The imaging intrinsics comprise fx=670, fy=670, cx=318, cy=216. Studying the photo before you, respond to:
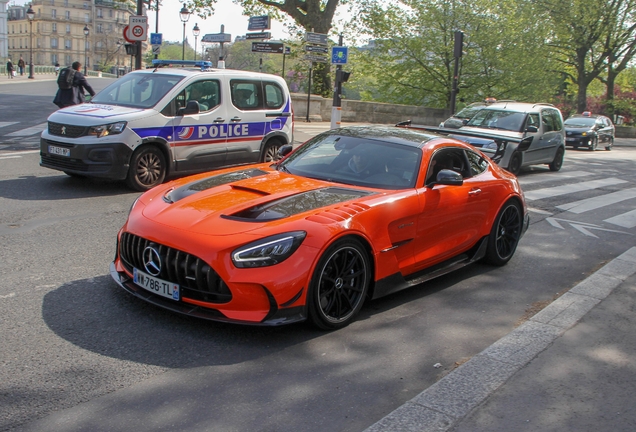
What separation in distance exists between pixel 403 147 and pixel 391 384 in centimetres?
262

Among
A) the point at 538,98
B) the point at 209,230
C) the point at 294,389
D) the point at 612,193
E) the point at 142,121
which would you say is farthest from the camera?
the point at 538,98

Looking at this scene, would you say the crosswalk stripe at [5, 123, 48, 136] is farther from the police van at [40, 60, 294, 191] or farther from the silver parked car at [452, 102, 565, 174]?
the silver parked car at [452, 102, 565, 174]

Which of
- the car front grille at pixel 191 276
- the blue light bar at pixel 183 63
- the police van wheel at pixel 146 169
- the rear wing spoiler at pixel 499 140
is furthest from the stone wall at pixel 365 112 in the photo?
the car front grille at pixel 191 276

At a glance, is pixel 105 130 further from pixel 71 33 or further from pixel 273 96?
pixel 71 33

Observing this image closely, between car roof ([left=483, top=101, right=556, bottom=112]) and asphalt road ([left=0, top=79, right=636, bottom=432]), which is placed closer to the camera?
asphalt road ([left=0, top=79, right=636, bottom=432])

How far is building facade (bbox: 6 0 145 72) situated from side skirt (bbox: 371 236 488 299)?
14148 centimetres

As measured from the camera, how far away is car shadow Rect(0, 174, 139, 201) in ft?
29.6

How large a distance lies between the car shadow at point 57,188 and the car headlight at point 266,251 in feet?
17.7

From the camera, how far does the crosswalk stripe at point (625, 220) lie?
10.0 m

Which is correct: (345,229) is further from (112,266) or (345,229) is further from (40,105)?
(40,105)

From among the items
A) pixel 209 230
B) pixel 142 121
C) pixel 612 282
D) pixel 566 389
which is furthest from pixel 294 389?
pixel 142 121

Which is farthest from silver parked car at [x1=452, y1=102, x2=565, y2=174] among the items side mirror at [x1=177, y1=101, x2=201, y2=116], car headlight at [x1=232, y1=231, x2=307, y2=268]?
car headlight at [x1=232, y1=231, x2=307, y2=268]

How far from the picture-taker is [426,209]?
562cm

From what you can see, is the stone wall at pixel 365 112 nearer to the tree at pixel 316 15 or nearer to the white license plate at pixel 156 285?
the tree at pixel 316 15
